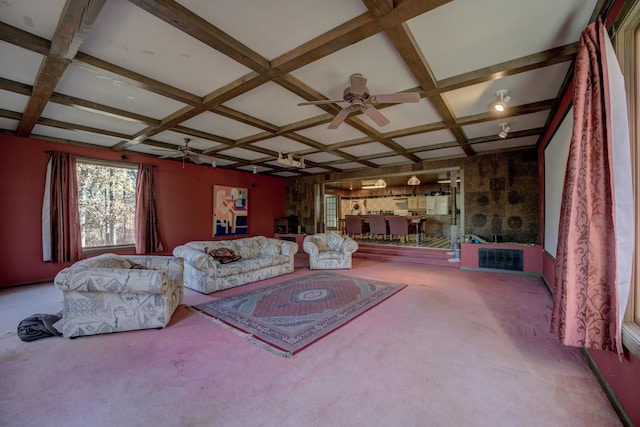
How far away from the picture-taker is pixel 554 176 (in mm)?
3551

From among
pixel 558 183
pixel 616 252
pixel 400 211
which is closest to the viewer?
pixel 616 252

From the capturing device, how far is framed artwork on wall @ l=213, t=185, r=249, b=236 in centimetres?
706

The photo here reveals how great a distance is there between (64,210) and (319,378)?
18.0 ft

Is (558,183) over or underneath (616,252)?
over

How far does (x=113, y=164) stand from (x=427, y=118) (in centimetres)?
606

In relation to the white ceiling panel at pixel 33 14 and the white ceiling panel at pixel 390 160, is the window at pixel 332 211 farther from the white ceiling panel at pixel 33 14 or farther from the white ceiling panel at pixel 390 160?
the white ceiling panel at pixel 33 14

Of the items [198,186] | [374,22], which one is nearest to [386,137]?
[374,22]

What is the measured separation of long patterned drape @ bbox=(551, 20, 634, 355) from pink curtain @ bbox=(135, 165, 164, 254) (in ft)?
21.8

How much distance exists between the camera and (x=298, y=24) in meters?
1.97

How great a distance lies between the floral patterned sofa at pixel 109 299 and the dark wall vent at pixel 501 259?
566 centimetres

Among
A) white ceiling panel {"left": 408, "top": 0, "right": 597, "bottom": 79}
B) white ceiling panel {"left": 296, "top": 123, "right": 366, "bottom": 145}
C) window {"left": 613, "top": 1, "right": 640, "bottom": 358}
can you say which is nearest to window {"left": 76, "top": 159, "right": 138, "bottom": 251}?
white ceiling panel {"left": 296, "top": 123, "right": 366, "bottom": 145}

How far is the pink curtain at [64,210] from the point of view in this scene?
457 cm

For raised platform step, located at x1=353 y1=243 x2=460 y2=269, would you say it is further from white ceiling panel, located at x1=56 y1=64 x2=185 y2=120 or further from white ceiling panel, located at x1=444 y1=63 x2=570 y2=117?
white ceiling panel, located at x1=56 y1=64 x2=185 y2=120

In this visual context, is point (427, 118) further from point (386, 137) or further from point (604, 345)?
point (604, 345)
